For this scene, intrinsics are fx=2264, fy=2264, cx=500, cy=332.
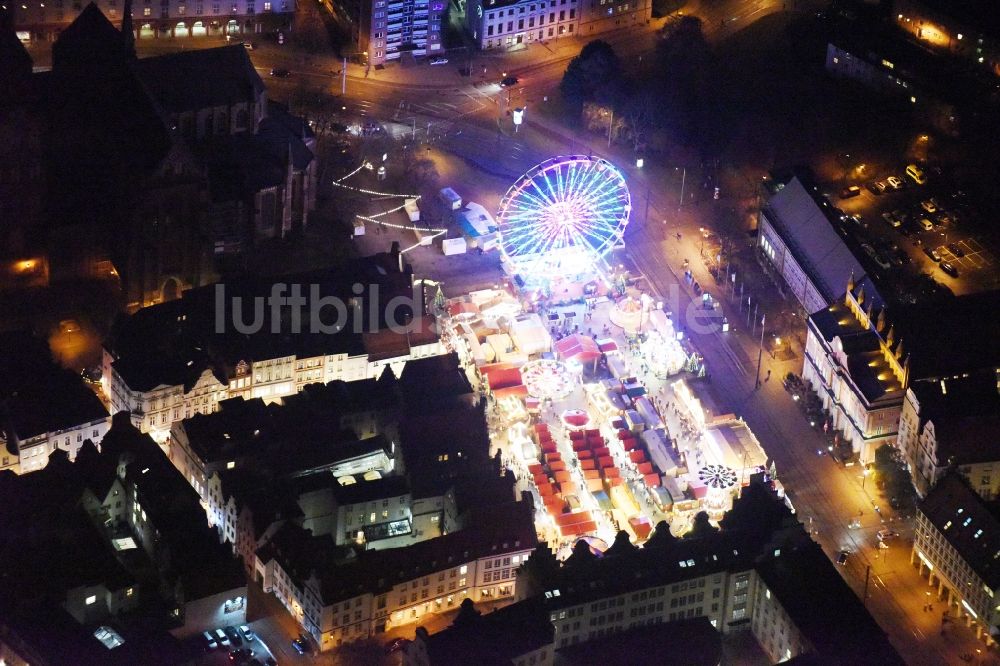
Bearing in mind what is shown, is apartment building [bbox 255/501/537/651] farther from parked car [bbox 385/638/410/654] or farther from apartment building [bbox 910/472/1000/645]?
apartment building [bbox 910/472/1000/645]

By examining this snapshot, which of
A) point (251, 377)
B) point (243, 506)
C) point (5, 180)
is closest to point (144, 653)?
point (243, 506)

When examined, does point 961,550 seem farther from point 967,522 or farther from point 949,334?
point 949,334

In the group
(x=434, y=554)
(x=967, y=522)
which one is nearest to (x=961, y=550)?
(x=967, y=522)

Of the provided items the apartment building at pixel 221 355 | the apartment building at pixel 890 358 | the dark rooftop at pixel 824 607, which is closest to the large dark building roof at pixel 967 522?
the apartment building at pixel 890 358

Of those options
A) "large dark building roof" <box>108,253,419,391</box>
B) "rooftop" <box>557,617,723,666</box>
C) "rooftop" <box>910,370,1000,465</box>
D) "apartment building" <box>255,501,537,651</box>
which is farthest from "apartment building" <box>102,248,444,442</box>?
"rooftop" <box>910,370,1000,465</box>

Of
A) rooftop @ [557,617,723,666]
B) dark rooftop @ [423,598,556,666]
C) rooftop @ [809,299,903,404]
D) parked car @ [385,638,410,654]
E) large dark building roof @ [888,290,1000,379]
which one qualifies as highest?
large dark building roof @ [888,290,1000,379]
